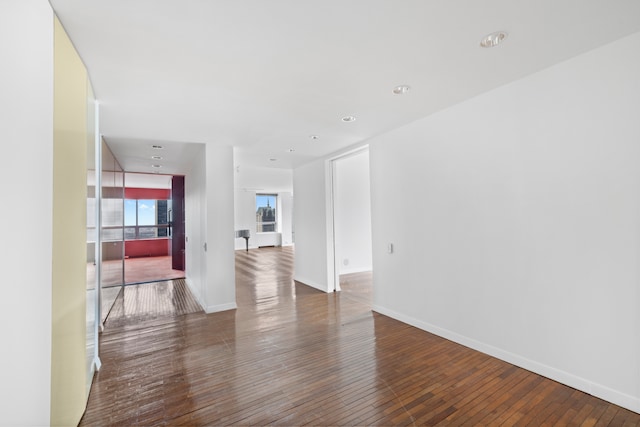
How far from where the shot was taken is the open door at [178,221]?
23.8ft

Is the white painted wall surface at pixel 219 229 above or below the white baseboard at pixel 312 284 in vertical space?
above

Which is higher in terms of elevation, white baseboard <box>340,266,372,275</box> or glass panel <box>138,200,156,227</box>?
glass panel <box>138,200,156,227</box>

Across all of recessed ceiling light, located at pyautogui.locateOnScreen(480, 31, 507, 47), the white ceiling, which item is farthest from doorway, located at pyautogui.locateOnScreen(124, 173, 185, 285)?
recessed ceiling light, located at pyautogui.locateOnScreen(480, 31, 507, 47)

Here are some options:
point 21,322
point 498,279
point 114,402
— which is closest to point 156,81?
point 21,322

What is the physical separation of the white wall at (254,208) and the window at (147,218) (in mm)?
2828

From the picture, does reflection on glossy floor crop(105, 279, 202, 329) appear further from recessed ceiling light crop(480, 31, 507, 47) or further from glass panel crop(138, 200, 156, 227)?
glass panel crop(138, 200, 156, 227)

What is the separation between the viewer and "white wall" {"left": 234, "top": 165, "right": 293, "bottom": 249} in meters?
11.2

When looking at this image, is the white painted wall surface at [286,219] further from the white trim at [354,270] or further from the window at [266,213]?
the white trim at [354,270]

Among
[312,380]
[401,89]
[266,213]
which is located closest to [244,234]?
[266,213]

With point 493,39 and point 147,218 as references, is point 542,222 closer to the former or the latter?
point 493,39

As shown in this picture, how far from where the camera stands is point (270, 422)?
6.40 ft


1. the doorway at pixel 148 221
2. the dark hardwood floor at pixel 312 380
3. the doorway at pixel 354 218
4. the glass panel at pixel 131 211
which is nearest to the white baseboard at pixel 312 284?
the doorway at pixel 354 218

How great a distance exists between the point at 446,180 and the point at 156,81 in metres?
3.00

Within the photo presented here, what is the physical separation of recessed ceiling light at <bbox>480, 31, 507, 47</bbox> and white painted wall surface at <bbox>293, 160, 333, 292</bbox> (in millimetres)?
3618
